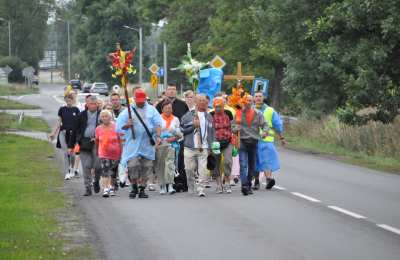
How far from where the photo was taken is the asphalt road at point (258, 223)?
10.7 metres

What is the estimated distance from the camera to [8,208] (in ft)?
46.9

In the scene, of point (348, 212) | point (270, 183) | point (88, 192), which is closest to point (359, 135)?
point (270, 183)

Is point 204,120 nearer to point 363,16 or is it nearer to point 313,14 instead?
point 363,16

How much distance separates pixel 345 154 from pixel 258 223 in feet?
53.0

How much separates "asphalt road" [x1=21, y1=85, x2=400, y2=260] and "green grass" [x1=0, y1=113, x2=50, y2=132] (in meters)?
22.8

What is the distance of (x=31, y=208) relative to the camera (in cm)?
1447

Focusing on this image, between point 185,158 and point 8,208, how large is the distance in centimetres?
363

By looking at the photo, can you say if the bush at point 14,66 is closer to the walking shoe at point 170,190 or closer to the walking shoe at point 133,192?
the walking shoe at point 170,190

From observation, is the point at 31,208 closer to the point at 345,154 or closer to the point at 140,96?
the point at 140,96

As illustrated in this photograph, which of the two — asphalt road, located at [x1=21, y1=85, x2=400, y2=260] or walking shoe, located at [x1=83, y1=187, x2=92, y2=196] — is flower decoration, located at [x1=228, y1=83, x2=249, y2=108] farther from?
walking shoe, located at [x1=83, y1=187, x2=92, y2=196]

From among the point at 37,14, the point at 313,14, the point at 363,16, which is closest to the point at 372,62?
the point at 363,16

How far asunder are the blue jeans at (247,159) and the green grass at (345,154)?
6301mm

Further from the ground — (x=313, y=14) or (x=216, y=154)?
(x=313, y=14)

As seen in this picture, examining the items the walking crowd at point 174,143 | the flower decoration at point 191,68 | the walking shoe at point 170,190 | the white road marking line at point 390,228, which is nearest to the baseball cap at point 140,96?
the walking crowd at point 174,143
